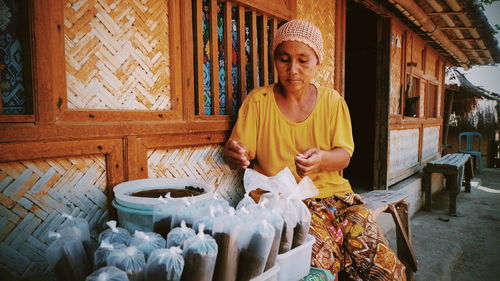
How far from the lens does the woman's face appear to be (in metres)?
2.07

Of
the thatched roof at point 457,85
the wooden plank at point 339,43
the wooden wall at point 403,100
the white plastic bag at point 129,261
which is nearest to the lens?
the white plastic bag at point 129,261

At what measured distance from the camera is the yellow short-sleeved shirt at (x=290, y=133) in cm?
224

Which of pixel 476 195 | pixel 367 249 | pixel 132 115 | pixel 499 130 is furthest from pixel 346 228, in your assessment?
pixel 499 130

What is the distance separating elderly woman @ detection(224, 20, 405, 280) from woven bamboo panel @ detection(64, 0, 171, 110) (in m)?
0.71

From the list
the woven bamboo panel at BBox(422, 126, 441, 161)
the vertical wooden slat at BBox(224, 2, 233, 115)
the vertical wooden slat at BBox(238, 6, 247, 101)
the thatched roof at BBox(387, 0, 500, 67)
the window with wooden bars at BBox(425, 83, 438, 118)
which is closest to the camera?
the vertical wooden slat at BBox(224, 2, 233, 115)

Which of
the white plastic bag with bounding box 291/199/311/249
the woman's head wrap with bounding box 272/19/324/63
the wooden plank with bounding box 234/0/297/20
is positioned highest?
the wooden plank with bounding box 234/0/297/20

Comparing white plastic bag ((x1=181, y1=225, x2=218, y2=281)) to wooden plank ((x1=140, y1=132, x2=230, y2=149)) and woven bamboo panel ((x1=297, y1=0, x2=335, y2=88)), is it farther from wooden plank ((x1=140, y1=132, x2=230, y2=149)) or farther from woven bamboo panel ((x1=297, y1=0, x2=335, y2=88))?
woven bamboo panel ((x1=297, y1=0, x2=335, y2=88))

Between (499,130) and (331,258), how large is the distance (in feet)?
54.1

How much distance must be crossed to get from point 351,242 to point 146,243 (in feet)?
4.92

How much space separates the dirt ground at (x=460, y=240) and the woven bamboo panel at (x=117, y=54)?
387 centimetres

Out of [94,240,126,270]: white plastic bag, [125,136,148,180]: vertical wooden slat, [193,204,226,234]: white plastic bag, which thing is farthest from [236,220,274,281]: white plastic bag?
[125,136,148,180]: vertical wooden slat

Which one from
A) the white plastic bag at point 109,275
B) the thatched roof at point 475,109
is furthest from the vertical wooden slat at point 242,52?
the thatched roof at point 475,109

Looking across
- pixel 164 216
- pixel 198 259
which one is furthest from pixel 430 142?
pixel 198 259

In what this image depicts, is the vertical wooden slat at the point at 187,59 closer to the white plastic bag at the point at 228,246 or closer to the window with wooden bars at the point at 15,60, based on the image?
the window with wooden bars at the point at 15,60
